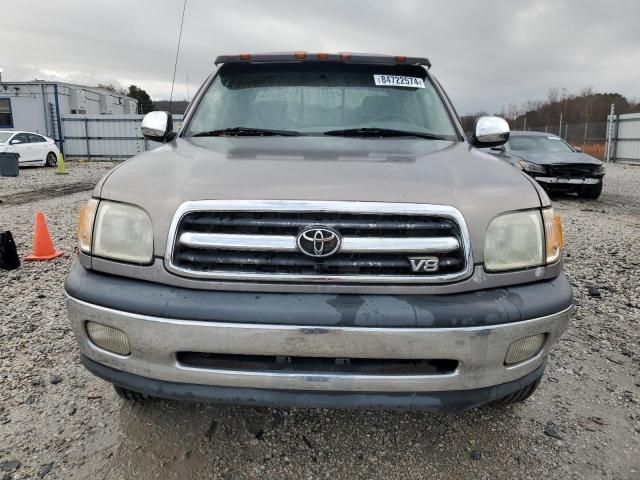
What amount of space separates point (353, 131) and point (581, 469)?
6.34 feet

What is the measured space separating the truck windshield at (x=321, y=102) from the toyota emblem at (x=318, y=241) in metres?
1.08

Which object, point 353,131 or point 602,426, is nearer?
point 602,426

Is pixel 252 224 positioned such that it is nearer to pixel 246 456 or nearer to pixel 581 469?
pixel 246 456

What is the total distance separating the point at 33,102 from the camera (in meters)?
23.7

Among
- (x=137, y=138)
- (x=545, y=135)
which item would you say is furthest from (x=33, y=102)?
(x=545, y=135)

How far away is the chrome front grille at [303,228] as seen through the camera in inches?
66.2

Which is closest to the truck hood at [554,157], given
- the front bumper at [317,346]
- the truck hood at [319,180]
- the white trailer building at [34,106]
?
the truck hood at [319,180]

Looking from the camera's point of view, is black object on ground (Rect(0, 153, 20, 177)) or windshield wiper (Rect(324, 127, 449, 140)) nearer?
windshield wiper (Rect(324, 127, 449, 140))

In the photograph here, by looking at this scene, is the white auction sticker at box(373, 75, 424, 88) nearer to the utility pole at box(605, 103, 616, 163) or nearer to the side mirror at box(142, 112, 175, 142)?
the side mirror at box(142, 112, 175, 142)

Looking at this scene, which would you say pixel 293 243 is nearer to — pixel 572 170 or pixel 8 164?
pixel 572 170

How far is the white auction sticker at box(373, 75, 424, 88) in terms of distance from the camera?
2881 mm

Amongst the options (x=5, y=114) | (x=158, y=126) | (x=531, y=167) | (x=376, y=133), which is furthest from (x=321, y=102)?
(x=5, y=114)

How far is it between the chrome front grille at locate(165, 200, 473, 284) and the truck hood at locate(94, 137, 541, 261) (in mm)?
41

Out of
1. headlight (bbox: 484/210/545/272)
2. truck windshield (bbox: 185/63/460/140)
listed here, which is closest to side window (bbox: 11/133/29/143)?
truck windshield (bbox: 185/63/460/140)
